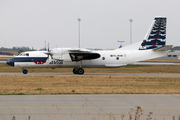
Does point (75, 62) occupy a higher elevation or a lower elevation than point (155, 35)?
lower

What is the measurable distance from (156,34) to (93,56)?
1054cm

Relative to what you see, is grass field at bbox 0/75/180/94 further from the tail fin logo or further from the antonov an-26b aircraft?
the tail fin logo

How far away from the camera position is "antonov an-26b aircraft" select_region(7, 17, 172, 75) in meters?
33.2

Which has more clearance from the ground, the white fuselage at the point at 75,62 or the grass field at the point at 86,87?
the white fuselage at the point at 75,62

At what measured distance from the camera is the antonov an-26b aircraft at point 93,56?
33156mm

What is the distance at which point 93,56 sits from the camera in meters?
33.5

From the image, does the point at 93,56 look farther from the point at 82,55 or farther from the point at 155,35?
the point at 155,35
